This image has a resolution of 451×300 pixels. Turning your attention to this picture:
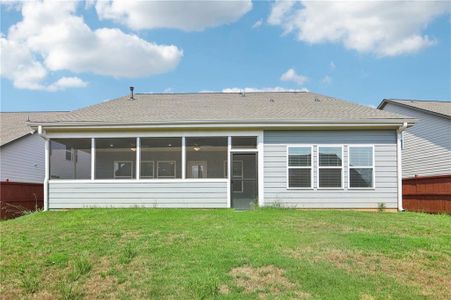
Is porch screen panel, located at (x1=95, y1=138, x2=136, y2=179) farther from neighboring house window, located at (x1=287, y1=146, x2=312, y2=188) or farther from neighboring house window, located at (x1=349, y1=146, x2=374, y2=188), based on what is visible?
neighboring house window, located at (x1=349, y1=146, x2=374, y2=188)

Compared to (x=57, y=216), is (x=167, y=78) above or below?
above

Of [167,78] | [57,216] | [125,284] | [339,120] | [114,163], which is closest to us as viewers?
[125,284]

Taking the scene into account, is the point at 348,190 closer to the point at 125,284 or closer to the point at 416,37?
the point at 416,37

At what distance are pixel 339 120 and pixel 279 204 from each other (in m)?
3.17

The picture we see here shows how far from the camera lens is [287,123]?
12750 mm

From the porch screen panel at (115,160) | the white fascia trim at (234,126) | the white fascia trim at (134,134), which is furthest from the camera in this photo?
the porch screen panel at (115,160)

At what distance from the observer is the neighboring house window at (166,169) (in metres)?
17.2

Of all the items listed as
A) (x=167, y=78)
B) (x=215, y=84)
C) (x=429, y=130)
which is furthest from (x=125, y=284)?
(x=429, y=130)

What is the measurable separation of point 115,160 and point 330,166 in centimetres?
846

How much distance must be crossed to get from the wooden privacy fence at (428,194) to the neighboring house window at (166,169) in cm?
916

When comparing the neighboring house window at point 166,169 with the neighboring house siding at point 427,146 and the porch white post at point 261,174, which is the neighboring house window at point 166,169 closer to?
the porch white post at point 261,174

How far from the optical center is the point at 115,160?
1655cm

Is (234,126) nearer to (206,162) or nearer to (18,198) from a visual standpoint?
(206,162)

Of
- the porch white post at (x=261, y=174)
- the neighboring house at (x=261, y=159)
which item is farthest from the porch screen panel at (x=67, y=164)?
the porch white post at (x=261, y=174)
